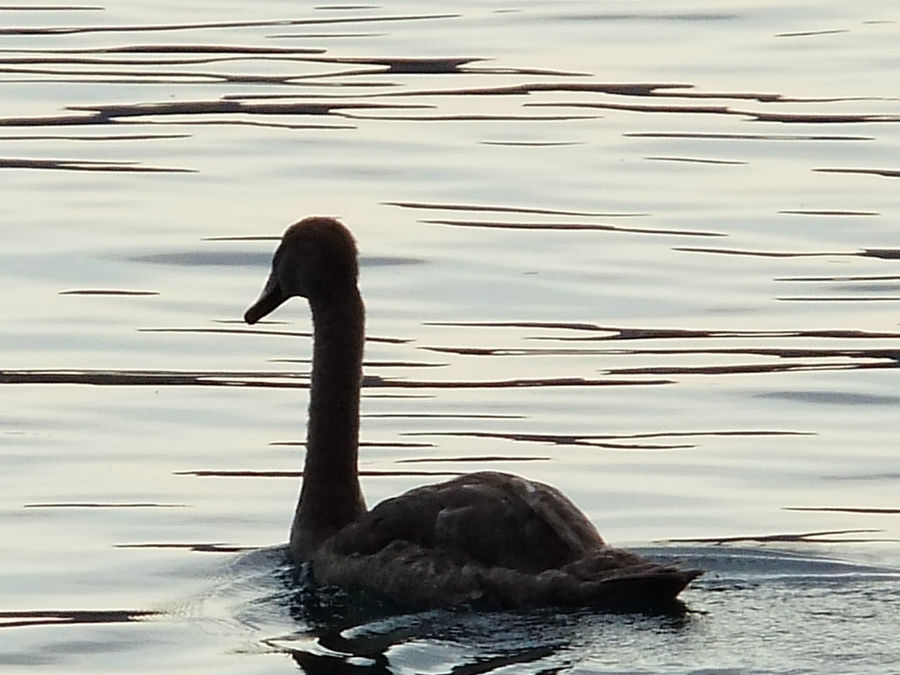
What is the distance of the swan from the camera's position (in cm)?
995

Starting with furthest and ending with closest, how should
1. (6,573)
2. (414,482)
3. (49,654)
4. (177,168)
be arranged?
(177,168)
(414,482)
(6,573)
(49,654)

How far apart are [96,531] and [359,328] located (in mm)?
1300

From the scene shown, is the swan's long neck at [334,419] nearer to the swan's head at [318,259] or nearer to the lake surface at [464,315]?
the swan's head at [318,259]

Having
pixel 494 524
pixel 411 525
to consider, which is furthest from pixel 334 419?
pixel 494 524

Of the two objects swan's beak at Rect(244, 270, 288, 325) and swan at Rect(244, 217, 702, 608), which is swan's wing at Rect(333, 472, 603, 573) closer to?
swan at Rect(244, 217, 702, 608)

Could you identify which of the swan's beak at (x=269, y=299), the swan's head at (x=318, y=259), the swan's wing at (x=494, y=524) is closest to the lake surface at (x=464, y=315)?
the swan's wing at (x=494, y=524)

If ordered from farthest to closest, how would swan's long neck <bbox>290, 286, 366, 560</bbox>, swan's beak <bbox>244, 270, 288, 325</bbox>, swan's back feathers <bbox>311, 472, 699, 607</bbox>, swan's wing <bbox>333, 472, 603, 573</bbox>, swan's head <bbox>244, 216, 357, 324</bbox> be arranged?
swan's beak <bbox>244, 270, 288, 325</bbox> < swan's head <bbox>244, 216, 357, 324</bbox> < swan's long neck <bbox>290, 286, 366, 560</bbox> < swan's wing <bbox>333, 472, 603, 573</bbox> < swan's back feathers <bbox>311, 472, 699, 607</bbox>

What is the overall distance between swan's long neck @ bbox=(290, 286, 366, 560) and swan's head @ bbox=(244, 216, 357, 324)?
6cm

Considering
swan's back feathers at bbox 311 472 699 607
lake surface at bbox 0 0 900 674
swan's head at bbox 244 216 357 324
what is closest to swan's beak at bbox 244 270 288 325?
swan's head at bbox 244 216 357 324

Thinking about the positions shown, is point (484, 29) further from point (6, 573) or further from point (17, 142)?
point (6, 573)

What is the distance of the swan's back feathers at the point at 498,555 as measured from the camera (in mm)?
9875

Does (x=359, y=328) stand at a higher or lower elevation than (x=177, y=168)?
lower

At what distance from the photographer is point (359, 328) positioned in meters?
11.5

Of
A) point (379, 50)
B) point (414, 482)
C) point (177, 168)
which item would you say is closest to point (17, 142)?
point (177, 168)
